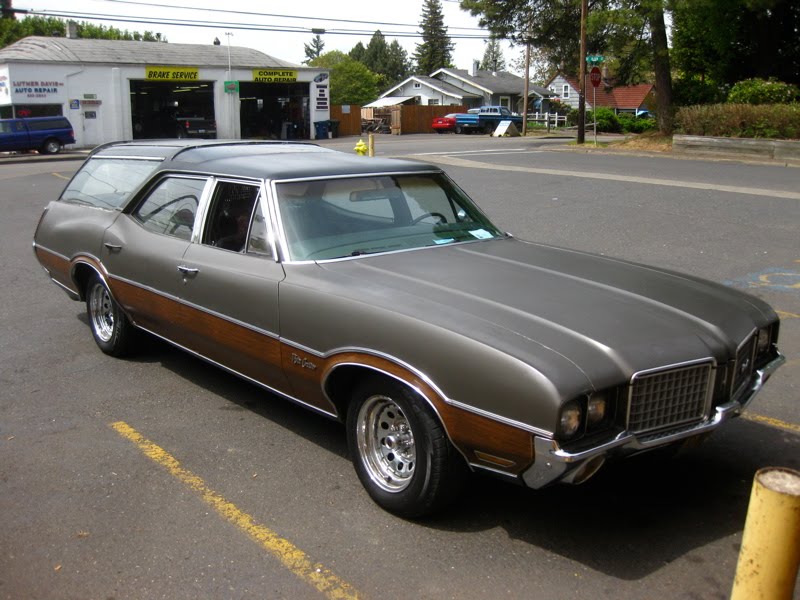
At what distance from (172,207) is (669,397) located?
3.53m

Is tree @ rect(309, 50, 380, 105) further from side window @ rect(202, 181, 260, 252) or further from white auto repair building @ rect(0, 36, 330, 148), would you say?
Result: side window @ rect(202, 181, 260, 252)

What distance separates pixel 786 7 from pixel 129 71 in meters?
31.0

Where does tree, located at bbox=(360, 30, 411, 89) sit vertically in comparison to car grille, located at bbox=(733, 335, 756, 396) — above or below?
above

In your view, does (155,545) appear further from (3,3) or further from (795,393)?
(3,3)

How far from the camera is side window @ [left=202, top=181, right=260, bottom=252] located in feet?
15.6

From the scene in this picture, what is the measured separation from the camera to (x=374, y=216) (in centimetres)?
484

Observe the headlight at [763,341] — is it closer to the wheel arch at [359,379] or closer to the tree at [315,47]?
the wheel arch at [359,379]

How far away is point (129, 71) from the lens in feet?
139

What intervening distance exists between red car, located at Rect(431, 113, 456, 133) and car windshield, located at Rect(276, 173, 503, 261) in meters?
51.3

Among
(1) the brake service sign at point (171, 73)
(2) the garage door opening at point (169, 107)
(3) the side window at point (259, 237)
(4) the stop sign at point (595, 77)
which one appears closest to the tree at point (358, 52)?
(2) the garage door opening at point (169, 107)

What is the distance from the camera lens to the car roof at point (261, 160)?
16.0 ft

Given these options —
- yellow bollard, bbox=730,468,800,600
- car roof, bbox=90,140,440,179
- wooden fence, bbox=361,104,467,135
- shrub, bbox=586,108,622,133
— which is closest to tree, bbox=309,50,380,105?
wooden fence, bbox=361,104,467,135

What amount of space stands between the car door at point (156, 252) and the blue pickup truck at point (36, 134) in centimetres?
3072

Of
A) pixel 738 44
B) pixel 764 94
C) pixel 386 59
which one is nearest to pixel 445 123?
pixel 738 44
